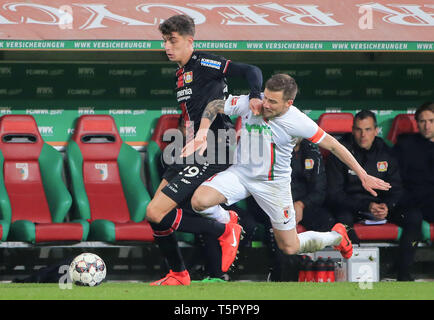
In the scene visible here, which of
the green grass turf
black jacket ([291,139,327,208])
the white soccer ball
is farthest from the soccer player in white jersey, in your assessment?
black jacket ([291,139,327,208])

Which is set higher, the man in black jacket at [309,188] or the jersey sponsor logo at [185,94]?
the jersey sponsor logo at [185,94]

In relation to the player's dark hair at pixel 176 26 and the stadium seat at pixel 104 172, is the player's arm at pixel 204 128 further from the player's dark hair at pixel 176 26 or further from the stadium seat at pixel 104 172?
the stadium seat at pixel 104 172

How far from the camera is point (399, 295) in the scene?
512 centimetres

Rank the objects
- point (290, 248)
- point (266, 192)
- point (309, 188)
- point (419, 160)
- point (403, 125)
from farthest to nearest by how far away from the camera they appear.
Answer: point (403, 125), point (419, 160), point (309, 188), point (290, 248), point (266, 192)

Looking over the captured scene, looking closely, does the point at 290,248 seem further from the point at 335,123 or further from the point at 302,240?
the point at 335,123

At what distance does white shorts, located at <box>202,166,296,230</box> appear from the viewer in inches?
229

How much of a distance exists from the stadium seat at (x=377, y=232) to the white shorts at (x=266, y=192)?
67.0 inches

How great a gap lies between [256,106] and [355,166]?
28.8 inches

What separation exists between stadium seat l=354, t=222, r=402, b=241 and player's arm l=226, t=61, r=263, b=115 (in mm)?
2311

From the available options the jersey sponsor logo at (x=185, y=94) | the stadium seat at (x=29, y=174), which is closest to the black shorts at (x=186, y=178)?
the jersey sponsor logo at (x=185, y=94)

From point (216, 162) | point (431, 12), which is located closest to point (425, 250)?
point (431, 12)

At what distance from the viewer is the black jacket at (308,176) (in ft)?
24.8

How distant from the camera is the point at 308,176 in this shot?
7.67 meters

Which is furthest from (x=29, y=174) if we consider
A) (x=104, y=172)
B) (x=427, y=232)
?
(x=427, y=232)
